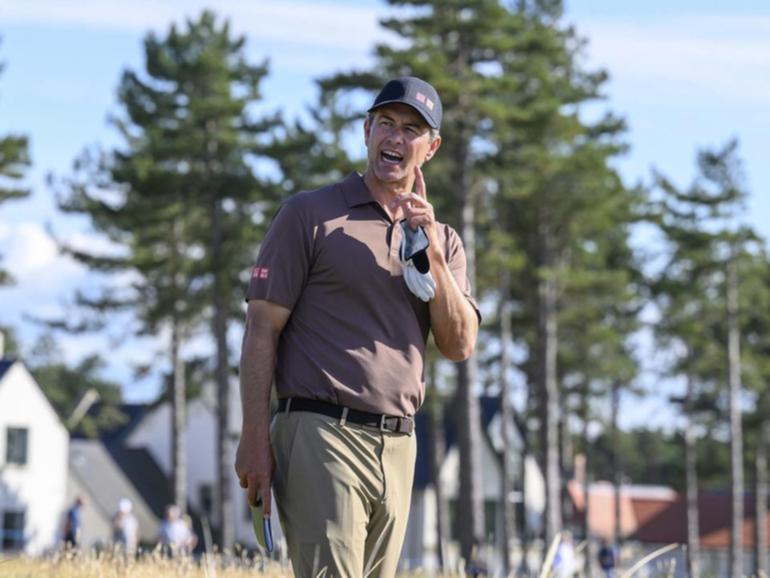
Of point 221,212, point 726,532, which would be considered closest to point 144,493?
point 221,212

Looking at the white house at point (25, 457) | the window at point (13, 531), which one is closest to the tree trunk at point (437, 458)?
the white house at point (25, 457)

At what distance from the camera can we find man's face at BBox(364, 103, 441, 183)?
5.24 meters

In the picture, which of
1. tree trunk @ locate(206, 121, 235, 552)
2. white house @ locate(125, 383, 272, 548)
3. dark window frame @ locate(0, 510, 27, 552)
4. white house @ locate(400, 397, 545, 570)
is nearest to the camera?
tree trunk @ locate(206, 121, 235, 552)

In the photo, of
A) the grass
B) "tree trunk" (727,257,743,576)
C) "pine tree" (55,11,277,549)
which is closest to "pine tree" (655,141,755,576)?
"tree trunk" (727,257,743,576)

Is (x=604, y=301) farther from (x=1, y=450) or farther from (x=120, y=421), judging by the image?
(x=120, y=421)

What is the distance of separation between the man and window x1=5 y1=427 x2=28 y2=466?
46184 mm

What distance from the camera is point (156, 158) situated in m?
42.2

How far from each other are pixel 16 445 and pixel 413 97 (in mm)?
46694

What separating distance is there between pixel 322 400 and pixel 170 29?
39980mm

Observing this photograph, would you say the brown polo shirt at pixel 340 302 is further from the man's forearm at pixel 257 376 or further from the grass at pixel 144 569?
the grass at pixel 144 569

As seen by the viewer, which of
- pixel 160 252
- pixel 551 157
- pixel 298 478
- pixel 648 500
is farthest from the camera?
pixel 648 500

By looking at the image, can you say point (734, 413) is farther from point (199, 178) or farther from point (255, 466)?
point (255, 466)

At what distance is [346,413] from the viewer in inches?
198

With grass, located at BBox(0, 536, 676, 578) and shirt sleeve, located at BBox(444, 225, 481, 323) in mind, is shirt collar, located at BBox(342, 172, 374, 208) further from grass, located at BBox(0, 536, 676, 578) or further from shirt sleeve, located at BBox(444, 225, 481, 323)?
grass, located at BBox(0, 536, 676, 578)
